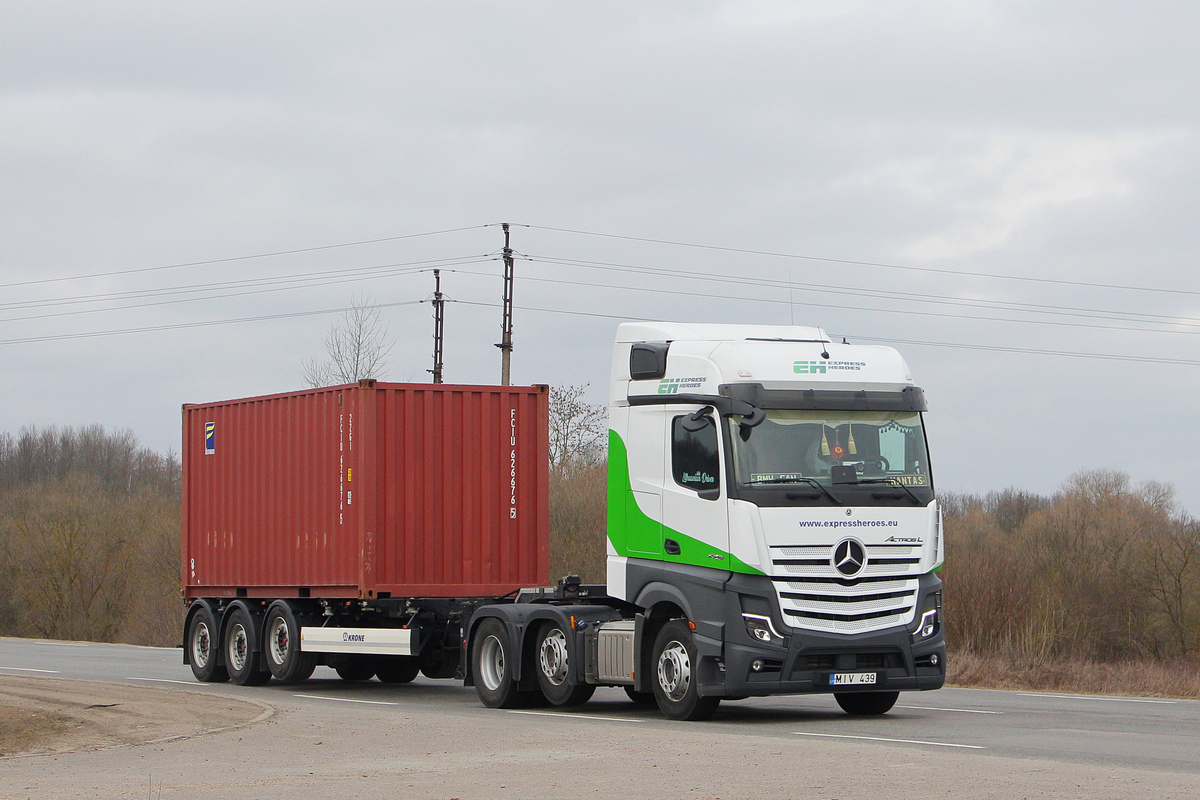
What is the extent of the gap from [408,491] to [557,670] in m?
3.43

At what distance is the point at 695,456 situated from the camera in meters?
13.0

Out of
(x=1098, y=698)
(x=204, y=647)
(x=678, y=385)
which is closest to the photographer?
(x=678, y=385)

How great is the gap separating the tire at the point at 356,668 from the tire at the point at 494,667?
363 cm

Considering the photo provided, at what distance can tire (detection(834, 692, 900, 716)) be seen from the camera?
44.7 feet

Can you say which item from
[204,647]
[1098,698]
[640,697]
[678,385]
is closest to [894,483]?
[678,385]

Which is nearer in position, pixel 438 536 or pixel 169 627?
pixel 438 536

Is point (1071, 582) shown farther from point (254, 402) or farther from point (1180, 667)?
point (254, 402)

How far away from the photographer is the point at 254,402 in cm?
1923

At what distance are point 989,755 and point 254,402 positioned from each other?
11.8 meters

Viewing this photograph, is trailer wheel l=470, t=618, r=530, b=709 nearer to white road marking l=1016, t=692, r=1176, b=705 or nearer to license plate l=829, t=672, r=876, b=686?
license plate l=829, t=672, r=876, b=686

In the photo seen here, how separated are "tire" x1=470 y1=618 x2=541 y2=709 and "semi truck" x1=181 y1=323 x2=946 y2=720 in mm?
27

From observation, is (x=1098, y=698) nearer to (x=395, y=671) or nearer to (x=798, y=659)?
(x=798, y=659)

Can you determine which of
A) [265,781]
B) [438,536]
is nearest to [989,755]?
[265,781]

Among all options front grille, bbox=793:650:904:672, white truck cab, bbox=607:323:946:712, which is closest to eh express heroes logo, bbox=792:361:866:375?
white truck cab, bbox=607:323:946:712
